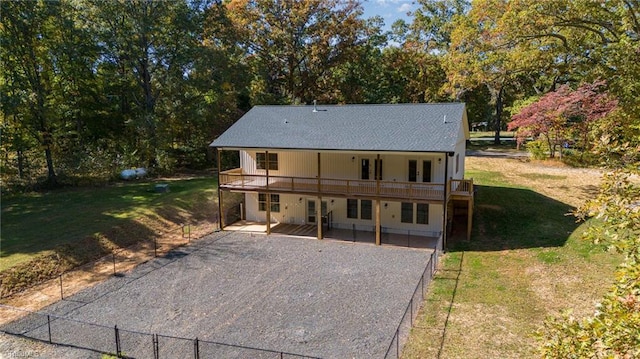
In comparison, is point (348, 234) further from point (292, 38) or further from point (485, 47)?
point (292, 38)

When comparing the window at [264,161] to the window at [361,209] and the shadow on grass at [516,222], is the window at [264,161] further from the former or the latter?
the shadow on grass at [516,222]

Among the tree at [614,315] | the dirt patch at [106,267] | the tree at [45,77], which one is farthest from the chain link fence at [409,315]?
the tree at [45,77]

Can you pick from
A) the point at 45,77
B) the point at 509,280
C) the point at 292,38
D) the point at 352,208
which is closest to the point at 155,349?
the point at 509,280

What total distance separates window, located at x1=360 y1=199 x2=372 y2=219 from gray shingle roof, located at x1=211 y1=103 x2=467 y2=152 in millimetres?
3548

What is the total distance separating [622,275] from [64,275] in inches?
705

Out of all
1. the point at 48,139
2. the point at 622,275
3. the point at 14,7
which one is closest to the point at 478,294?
the point at 622,275

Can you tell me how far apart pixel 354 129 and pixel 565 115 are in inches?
760

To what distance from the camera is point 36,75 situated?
26.5m

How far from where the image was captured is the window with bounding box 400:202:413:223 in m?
20.1

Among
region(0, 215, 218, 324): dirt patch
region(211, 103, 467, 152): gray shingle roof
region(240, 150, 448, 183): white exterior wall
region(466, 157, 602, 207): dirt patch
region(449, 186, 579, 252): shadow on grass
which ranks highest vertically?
region(211, 103, 467, 152): gray shingle roof

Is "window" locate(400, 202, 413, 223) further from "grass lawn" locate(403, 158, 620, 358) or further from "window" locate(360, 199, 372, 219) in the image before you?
"grass lawn" locate(403, 158, 620, 358)

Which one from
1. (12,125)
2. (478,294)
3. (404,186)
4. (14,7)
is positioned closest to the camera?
(478,294)

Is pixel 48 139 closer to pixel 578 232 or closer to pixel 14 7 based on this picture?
pixel 14 7

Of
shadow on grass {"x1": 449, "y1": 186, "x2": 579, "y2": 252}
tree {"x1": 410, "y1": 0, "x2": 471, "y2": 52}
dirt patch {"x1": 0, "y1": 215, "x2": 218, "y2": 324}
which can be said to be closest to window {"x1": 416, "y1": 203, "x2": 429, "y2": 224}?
shadow on grass {"x1": 449, "y1": 186, "x2": 579, "y2": 252}
